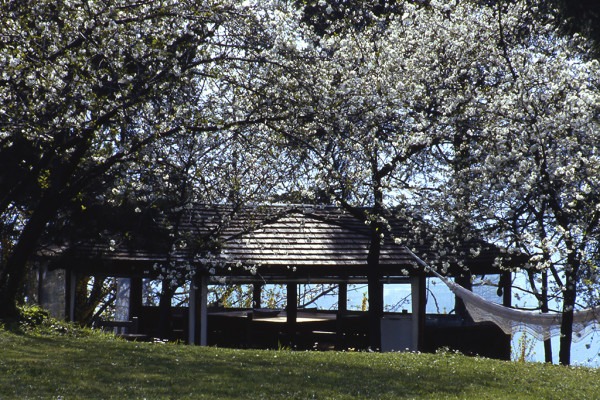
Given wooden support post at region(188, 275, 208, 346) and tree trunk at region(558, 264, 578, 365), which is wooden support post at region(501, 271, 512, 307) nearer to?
tree trunk at region(558, 264, 578, 365)

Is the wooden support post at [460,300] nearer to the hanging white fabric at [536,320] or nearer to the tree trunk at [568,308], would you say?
the hanging white fabric at [536,320]

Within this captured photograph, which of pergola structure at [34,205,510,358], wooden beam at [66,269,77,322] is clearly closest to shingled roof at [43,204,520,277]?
pergola structure at [34,205,510,358]

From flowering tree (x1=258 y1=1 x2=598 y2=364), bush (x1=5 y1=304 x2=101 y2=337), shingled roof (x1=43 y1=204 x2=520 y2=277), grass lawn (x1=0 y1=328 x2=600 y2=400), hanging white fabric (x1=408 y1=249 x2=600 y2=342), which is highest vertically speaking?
flowering tree (x1=258 y1=1 x2=598 y2=364)

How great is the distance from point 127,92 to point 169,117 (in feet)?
3.08

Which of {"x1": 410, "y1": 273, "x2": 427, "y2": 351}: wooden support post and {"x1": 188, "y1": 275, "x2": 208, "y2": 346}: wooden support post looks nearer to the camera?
{"x1": 188, "y1": 275, "x2": 208, "y2": 346}: wooden support post

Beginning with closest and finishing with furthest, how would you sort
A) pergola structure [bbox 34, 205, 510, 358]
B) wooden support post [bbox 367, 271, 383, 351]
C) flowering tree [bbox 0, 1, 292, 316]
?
1. flowering tree [bbox 0, 1, 292, 316]
2. wooden support post [bbox 367, 271, 383, 351]
3. pergola structure [bbox 34, 205, 510, 358]

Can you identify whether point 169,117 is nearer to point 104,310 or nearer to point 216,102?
point 216,102

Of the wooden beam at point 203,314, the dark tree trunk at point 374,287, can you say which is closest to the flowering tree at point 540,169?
the dark tree trunk at point 374,287

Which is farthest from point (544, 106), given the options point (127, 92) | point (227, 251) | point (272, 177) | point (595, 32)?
point (227, 251)

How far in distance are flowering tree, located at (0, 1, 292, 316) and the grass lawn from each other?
2.54 meters

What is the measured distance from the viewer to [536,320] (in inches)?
500

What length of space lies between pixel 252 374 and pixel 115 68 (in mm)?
3967

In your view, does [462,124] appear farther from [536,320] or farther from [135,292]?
[135,292]

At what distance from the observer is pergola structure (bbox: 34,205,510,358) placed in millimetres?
16516
